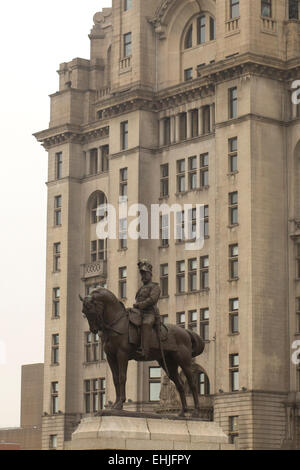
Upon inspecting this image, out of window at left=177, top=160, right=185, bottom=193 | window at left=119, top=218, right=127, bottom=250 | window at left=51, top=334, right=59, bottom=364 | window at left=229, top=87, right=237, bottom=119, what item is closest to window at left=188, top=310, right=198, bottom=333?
window at left=119, top=218, right=127, bottom=250

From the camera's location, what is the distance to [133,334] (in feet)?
175

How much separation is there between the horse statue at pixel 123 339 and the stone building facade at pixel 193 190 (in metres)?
37.4

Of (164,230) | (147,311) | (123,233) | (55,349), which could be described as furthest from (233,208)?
(147,311)

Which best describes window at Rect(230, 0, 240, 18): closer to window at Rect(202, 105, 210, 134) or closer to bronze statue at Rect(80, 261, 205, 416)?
window at Rect(202, 105, 210, 134)

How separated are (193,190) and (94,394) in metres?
18.9

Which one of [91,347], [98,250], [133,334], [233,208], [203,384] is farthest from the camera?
[98,250]

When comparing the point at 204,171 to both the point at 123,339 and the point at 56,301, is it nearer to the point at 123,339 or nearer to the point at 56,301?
the point at 56,301

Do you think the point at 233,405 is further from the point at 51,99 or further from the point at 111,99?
the point at 51,99

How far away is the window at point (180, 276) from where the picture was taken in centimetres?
10125

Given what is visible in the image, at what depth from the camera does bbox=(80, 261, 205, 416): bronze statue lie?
52.8 m

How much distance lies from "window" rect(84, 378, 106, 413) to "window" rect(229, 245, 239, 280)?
56.5 ft

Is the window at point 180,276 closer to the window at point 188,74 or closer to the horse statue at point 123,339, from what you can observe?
the window at point 188,74

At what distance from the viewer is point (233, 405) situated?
307ft

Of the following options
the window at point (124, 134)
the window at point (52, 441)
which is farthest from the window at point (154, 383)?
the window at point (124, 134)
